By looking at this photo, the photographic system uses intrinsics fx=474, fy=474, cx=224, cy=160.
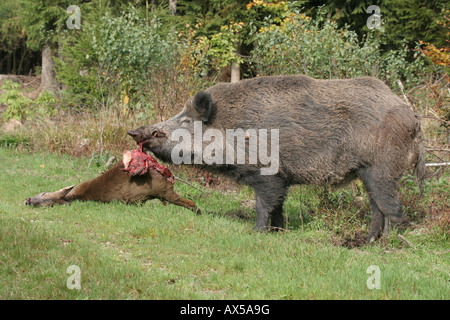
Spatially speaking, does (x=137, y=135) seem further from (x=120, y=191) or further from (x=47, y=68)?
(x=47, y=68)

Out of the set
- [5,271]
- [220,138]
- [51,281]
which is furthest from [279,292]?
[220,138]

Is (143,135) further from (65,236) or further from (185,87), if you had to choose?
(185,87)

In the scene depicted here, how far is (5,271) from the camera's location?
14.8ft

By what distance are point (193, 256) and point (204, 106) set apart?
8.07 feet

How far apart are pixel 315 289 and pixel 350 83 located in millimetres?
3611

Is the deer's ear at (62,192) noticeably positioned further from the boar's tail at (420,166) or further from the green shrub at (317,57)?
the boar's tail at (420,166)

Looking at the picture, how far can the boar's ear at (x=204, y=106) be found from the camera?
6.77 meters

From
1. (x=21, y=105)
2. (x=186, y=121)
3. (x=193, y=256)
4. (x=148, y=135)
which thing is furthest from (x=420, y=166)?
(x=21, y=105)

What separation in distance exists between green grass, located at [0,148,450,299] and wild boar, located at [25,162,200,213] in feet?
0.54

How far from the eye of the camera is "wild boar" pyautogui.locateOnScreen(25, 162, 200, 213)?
277 inches

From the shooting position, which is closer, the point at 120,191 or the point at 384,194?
the point at 384,194

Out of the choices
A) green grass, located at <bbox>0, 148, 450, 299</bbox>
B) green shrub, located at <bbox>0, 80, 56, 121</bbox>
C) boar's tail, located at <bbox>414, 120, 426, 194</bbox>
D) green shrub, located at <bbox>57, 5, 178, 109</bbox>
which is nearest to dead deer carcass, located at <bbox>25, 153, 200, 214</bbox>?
green grass, located at <bbox>0, 148, 450, 299</bbox>

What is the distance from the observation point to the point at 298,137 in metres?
6.67

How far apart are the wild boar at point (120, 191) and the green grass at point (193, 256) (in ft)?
0.54
